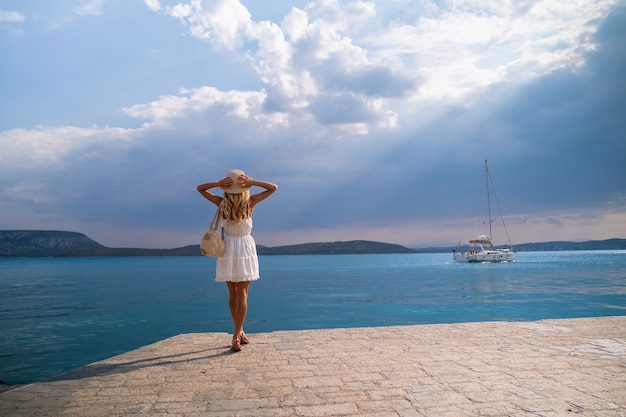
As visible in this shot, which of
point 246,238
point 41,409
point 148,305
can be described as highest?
point 246,238

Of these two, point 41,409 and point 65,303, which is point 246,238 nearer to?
point 41,409

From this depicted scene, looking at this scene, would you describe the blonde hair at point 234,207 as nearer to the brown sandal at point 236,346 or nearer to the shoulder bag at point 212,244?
the shoulder bag at point 212,244

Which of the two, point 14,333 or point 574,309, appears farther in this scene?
point 574,309

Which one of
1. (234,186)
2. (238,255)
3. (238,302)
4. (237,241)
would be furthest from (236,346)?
(234,186)

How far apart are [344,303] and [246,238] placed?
2458 centimetres

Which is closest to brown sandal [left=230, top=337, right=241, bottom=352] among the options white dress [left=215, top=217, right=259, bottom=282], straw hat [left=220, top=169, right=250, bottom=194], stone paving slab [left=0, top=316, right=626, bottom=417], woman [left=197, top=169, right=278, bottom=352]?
woman [left=197, top=169, right=278, bottom=352]

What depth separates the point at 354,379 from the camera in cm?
465

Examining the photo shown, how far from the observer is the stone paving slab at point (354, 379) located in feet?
12.7

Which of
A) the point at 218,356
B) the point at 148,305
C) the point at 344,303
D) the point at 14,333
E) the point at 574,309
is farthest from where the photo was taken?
the point at 148,305

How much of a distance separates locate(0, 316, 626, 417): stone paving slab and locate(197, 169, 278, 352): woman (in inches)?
30.7

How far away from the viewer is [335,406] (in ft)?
12.7

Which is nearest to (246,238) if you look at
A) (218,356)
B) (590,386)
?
(218,356)

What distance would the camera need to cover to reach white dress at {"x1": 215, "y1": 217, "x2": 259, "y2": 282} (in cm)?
614

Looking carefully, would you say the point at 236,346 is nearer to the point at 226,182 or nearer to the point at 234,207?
the point at 234,207
